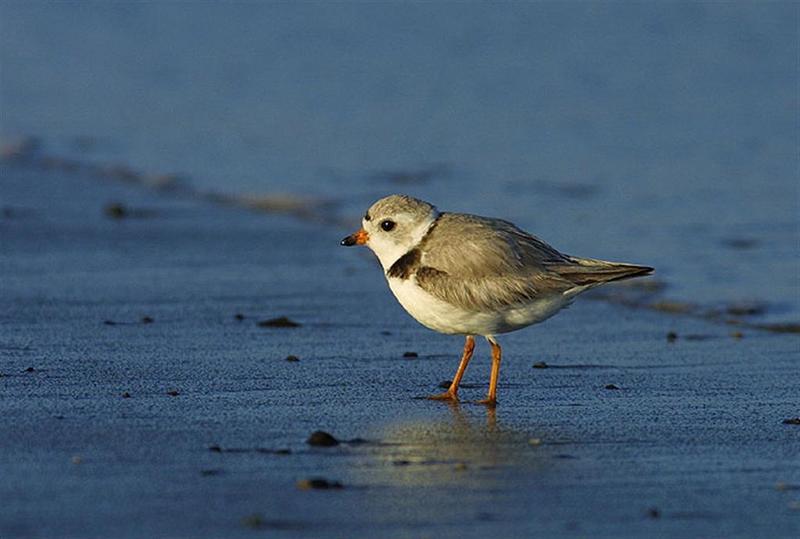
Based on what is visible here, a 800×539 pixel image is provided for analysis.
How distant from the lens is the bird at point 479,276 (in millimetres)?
6270

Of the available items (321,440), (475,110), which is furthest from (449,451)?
(475,110)

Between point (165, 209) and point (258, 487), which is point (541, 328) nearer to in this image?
point (258, 487)

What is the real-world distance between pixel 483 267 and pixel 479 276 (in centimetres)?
5

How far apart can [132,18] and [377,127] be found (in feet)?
26.4

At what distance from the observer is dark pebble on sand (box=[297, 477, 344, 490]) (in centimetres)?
459

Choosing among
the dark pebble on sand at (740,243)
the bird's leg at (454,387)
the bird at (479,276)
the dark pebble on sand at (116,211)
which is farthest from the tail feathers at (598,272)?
the dark pebble on sand at (116,211)

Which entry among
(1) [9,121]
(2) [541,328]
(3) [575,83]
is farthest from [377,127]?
(2) [541,328]

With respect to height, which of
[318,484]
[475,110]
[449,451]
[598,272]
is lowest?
[318,484]

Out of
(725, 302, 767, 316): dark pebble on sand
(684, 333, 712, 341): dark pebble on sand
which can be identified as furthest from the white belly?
(725, 302, 767, 316): dark pebble on sand

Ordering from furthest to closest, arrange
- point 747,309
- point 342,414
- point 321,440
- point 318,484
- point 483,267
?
point 747,309 → point 483,267 → point 342,414 → point 321,440 → point 318,484

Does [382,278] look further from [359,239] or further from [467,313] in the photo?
[467,313]

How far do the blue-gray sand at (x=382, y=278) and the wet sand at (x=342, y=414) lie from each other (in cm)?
2

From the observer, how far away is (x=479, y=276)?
6312mm

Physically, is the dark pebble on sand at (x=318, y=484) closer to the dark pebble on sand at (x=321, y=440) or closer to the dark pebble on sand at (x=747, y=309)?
the dark pebble on sand at (x=321, y=440)
